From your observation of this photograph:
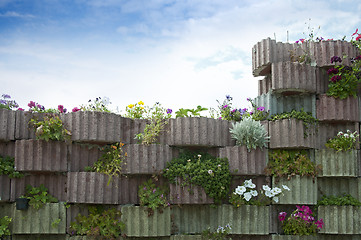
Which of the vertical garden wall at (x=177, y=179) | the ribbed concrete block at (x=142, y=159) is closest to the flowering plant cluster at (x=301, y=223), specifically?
the vertical garden wall at (x=177, y=179)

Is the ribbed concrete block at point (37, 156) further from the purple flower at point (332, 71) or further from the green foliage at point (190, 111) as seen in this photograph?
the purple flower at point (332, 71)

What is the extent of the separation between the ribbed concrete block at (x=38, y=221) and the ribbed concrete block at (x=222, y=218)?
257 centimetres

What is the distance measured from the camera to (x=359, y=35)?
9773 millimetres

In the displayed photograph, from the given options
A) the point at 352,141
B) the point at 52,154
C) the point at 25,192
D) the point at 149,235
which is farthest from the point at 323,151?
the point at 25,192

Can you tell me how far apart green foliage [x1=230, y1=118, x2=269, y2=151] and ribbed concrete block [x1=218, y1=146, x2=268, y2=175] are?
0.44 ft

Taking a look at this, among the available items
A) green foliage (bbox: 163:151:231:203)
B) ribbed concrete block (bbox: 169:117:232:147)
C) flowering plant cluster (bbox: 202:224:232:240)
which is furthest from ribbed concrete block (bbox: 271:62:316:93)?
flowering plant cluster (bbox: 202:224:232:240)

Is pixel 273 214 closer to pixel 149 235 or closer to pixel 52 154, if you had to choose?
pixel 149 235

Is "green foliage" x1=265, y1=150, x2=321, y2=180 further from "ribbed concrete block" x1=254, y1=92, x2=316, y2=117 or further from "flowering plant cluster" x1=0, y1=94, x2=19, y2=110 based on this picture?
"flowering plant cluster" x1=0, y1=94, x2=19, y2=110

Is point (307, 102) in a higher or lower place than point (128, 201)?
higher

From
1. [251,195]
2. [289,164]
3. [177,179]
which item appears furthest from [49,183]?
[289,164]

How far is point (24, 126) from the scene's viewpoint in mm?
8992

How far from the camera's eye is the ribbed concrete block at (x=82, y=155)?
8922mm

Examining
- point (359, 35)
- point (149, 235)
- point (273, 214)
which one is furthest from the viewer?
point (359, 35)

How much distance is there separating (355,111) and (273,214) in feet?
10.2
